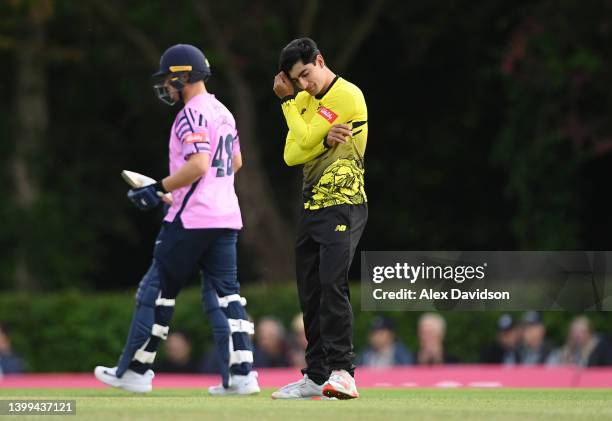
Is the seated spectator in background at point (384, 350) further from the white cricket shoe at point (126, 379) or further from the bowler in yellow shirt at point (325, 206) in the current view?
the bowler in yellow shirt at point (325, 206)

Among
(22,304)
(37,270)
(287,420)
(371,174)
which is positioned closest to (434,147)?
(371,174)

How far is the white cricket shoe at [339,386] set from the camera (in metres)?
8.38

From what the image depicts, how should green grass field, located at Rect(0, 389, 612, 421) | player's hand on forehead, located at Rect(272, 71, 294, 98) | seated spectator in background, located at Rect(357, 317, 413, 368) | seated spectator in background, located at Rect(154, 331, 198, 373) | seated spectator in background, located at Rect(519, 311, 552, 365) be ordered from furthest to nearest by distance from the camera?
seated spectator in background, located at Rect(154, 331, 198, 373) → seated spectator in background, located at Rect(357, 317, 413, 368) → seated spectator in background, located at Rect(519, 311, 552, 365) → player's hand on forehead, located at Rect(272, 71, 294, 98) → green grass field, located at Rect(0, 389, 612, 421)

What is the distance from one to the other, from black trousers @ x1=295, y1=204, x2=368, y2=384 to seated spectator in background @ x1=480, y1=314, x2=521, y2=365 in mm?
6810

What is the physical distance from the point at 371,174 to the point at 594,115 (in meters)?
5.68

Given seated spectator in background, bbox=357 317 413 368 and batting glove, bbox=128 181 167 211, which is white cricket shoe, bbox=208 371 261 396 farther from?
seated spectator in background, bbox=357 317 413 368

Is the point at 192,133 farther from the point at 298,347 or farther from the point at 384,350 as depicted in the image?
the point at 298,347

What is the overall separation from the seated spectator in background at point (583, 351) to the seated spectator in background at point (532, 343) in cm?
12

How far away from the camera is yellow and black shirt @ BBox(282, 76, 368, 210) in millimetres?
8602

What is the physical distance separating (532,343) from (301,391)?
660 centimetres

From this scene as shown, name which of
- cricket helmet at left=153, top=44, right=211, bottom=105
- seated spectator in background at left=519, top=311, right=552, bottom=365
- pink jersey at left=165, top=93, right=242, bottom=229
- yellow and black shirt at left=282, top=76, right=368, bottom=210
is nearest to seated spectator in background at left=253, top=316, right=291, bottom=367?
seated spectator in background at left=519, top=311, right=552, bottom=365

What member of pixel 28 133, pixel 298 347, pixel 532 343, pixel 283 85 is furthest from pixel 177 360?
pixel 28 133

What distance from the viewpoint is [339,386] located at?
8.38 m

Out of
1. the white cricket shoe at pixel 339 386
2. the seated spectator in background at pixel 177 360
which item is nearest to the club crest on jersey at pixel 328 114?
the white cricket shoe at pixel 339 386
